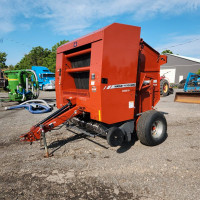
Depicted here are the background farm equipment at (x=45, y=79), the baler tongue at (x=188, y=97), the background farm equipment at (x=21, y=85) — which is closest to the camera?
the background farm equipment at (x=21, y=85)

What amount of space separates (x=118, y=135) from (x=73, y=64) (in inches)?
89.3

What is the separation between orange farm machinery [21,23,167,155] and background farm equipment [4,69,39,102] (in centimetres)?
609

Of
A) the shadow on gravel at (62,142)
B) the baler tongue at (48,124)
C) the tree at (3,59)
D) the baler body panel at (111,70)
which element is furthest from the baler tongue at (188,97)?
the tree at (3,59)

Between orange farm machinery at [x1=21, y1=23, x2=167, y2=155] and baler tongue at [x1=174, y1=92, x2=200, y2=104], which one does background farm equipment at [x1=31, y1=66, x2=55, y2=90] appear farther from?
orange farm machinery at [x1=21, y1=23, x2=167, y2=155]

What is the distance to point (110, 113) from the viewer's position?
3451 millimetres

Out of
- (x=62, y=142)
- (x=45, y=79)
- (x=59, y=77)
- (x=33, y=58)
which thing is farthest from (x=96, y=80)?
(x=33, y=58)

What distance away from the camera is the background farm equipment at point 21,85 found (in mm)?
9859

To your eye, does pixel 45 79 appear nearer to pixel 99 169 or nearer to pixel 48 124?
pixel 48 124

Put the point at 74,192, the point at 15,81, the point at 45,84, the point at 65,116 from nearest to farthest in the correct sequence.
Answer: the point at 74,192 < the point at 65,116 < the point at 15,81 < the point at 45,84

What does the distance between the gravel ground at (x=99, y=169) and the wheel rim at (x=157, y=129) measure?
0.88ft

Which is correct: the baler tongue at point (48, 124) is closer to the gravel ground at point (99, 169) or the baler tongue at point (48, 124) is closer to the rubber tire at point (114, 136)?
the gravel ground at point (99, 169)

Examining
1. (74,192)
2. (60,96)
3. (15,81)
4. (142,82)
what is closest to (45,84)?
(15,81)

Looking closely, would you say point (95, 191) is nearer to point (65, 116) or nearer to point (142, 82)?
point (65, 116)

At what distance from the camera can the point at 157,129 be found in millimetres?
4285
